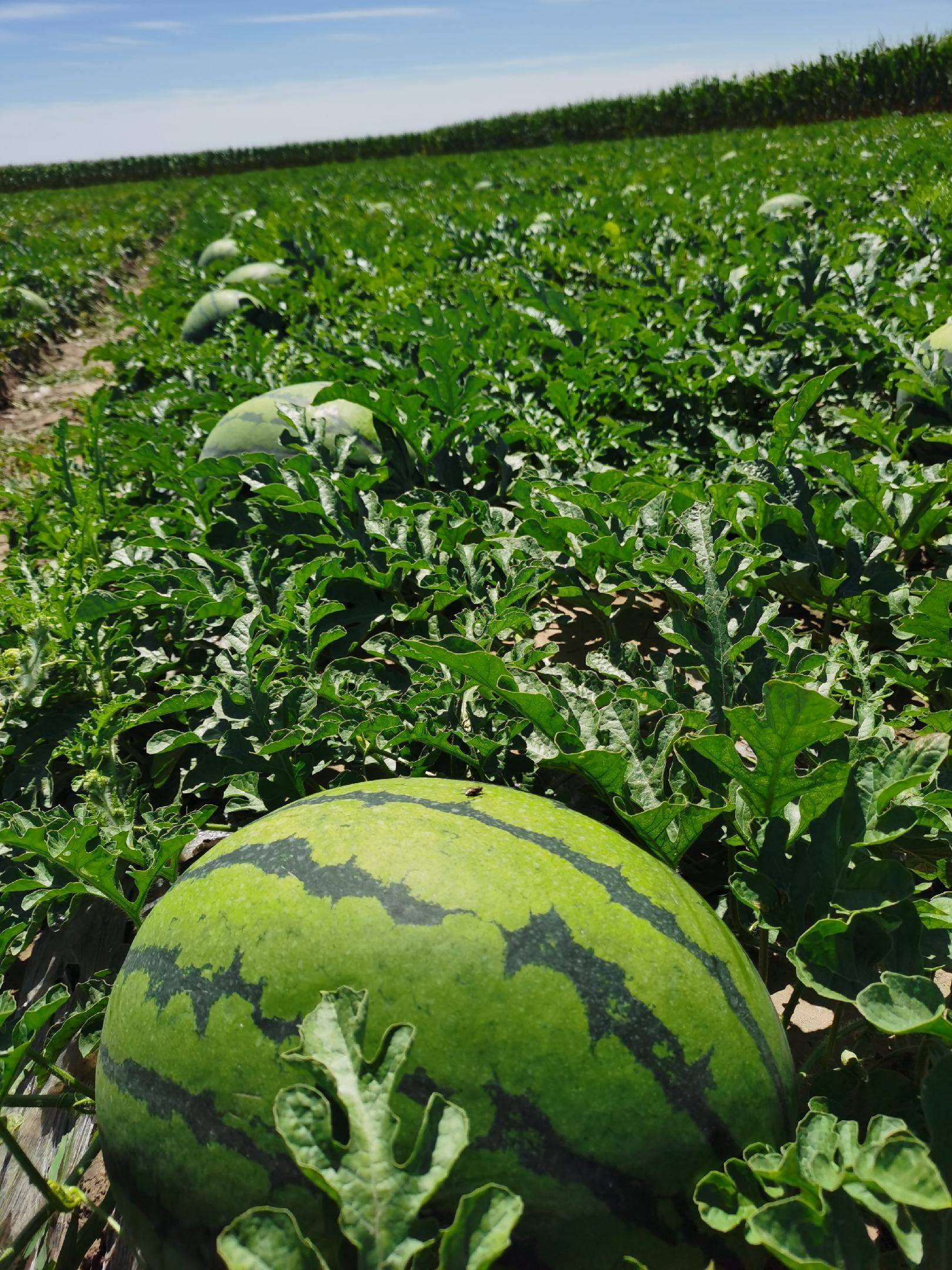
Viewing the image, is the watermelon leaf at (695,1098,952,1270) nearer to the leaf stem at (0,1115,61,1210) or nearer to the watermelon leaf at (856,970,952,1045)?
the watermelon leaf at (856,970,952,1045)

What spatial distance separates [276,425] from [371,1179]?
10.4 feet

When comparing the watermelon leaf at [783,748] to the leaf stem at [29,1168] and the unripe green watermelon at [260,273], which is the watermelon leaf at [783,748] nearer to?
the leaf stem at [29,1168]

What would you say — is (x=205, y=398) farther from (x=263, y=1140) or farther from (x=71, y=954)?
(x=263, y=1140)

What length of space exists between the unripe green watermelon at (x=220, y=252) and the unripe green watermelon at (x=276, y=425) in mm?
7158

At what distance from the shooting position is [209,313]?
7.18m

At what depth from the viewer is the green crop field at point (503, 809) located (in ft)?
3.91

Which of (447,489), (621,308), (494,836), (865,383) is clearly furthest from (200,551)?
(621,308)

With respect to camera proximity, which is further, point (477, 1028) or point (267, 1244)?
point (477, 1028)

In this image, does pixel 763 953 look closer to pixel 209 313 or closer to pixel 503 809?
pixel 503 809

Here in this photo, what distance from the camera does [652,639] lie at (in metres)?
2.98

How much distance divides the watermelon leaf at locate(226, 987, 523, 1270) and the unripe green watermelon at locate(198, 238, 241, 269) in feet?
34.2

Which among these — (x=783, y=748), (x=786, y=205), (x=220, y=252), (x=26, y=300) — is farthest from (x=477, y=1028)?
(x=26, y=300)

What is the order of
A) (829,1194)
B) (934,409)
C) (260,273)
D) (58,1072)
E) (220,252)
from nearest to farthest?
1. (829,1194)
2. (58,1072)
3. (934,409)
4. (260,273)
5. (220,252)

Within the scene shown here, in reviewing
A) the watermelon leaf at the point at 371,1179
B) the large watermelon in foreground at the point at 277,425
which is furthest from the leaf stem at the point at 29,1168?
the large watermelon in foreground at the point at 277,425
